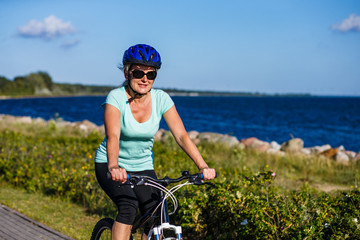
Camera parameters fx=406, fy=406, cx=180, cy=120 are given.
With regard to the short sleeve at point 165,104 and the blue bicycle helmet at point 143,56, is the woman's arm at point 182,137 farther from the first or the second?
the blue bicycle helmet at point 143,56

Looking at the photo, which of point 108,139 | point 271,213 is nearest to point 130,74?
point 108,139

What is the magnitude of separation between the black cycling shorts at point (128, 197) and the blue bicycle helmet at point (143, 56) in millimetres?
909

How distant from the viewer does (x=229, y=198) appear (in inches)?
193

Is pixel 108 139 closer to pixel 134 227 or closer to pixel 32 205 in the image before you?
pixel 134 227

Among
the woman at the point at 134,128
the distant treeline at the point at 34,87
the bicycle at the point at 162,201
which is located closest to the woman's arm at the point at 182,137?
the woman at the point at 134,128

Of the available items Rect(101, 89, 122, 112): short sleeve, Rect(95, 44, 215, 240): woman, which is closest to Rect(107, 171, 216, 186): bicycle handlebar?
Rect(95, 44, 215, 240): woman

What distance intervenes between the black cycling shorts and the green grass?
236cm

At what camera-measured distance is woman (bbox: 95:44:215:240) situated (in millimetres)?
3234

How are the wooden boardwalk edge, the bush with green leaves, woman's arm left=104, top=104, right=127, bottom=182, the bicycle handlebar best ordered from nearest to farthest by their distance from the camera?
the bicycle handlebar → woman's arm left=104, top=104, right=127, bottom=182 → the bush with green leaves → the wooden boardwalk edge

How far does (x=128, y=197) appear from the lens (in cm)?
329

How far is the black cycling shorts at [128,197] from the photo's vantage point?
128 inches

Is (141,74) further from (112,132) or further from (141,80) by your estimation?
(112,132)

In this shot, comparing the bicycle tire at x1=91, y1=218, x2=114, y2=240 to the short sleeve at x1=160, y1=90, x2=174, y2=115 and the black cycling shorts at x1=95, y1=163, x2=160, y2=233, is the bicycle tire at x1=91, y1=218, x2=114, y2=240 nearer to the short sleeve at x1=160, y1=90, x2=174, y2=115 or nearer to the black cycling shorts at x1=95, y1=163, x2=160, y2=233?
the black cycling shorts at x1=95, y1=163, x2=160, y2=233

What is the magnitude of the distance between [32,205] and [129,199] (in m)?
4.34
